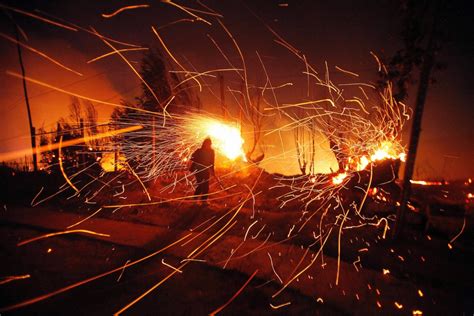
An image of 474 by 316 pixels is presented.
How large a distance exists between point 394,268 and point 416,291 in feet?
2.75

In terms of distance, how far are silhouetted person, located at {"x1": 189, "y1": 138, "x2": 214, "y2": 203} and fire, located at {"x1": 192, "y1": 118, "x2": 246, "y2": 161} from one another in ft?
14.0

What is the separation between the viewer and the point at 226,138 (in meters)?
14.5

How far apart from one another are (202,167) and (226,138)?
5318 millimetres

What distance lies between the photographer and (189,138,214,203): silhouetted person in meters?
9.36

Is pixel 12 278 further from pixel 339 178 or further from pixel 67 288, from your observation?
pixel 339 178

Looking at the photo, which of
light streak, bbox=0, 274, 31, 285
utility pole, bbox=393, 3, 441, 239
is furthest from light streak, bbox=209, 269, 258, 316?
utility pole, bbox=393, 3, 441, 239

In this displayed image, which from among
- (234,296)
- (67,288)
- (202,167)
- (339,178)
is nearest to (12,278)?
(67,288)

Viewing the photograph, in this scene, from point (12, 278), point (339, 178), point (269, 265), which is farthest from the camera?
point (339, 178)

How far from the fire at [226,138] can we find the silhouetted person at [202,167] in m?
4.27

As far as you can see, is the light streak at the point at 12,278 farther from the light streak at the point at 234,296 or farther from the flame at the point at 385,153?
the flame at the point at 385,153

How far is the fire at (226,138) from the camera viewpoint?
1408cm

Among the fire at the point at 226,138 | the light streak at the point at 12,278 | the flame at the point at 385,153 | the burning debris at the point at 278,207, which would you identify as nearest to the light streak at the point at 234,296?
the burning debris at the point at 278,207

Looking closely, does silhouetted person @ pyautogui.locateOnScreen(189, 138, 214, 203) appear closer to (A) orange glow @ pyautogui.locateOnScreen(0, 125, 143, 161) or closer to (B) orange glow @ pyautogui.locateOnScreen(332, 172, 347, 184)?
(B) orange glow @ pyautogui.locateOnScreen(332, 172, 347, 184)

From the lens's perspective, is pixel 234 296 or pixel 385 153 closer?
pixel 234 296
